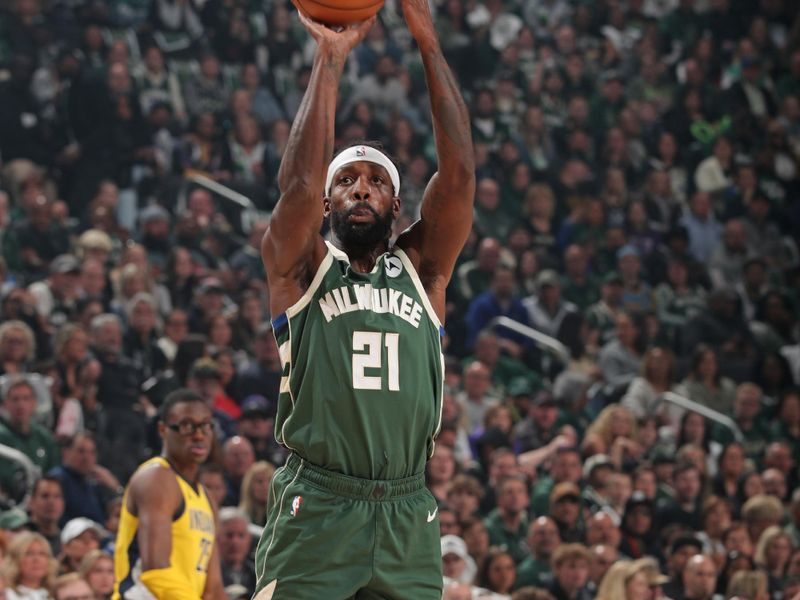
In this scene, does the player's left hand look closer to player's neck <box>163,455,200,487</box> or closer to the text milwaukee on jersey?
the text milwaukee on jersey

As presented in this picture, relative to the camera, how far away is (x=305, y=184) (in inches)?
163

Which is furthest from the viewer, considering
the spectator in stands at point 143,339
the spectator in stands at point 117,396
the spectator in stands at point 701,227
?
the spectator in stands at point 701,227

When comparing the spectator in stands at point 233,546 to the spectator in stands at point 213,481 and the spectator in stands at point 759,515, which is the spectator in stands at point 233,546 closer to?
the spectator in stands at point 213,481

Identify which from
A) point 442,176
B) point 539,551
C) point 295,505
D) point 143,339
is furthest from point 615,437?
point 295,505

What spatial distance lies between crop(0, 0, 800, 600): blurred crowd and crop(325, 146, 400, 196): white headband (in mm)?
3523

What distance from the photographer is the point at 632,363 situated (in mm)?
12539

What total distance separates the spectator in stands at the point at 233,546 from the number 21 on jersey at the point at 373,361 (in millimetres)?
4255

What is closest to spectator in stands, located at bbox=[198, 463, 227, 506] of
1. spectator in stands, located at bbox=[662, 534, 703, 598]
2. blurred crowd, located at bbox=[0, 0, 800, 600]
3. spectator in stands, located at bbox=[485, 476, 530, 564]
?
blurred crowd, located at bbox=[0, 0, 800, 600]

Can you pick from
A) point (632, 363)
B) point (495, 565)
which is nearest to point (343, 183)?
point (495, 565)

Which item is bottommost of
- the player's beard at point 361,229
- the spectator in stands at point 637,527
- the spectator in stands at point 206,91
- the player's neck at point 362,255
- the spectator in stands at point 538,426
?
the spectator in stands at point 637,527

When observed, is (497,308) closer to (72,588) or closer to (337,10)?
(72,588)

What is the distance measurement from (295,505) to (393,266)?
0.75 metres

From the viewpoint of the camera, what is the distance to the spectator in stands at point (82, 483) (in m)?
8.57

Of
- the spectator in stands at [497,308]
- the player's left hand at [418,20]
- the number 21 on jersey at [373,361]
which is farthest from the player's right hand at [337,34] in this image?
the spectator in stands at [497,308]
